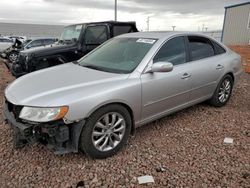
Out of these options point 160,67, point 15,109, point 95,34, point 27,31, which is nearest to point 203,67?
point 160,67

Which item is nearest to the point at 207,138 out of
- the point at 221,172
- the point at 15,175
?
the point at 221,172

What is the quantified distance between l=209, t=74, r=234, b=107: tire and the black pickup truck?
136 inches

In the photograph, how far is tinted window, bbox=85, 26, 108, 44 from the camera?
22.2 feet

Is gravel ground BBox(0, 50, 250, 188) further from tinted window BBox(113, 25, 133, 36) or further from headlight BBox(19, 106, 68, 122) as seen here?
tinted window BBox(113, 25, 133, 36)

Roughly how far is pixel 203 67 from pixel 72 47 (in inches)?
152

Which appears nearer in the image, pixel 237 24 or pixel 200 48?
pixel 200 48

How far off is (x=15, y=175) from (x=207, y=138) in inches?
105

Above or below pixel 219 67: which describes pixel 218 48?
above

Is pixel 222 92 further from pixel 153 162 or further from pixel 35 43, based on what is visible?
pixel 35 43

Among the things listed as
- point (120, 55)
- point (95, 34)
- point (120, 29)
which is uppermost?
point (120, 29)

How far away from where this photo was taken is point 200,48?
423 centimetres

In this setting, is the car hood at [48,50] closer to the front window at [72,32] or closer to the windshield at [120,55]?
the front window at [72,32]

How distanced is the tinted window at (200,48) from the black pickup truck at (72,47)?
3113mm

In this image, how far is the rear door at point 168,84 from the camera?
325 cm
